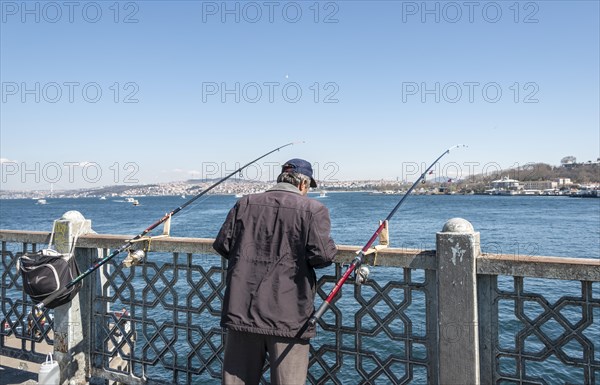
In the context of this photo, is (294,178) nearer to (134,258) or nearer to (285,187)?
(285,187)

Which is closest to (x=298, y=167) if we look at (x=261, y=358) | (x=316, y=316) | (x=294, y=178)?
(x=294, y=178)

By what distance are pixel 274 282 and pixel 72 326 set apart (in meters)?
2.88

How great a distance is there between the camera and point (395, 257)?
331 cm

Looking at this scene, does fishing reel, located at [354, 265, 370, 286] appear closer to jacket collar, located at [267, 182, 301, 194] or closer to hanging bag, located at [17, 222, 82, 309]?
jacket collar, located at [267, 182, 301, 194]

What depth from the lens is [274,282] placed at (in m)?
2.74

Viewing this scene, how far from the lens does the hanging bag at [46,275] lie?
3.98m

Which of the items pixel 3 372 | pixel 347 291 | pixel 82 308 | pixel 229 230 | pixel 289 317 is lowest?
pixel 347 291

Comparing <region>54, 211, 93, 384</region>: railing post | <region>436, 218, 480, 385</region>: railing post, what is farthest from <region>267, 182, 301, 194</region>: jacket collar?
<region>54, 211, 93, 384</region>: railing post

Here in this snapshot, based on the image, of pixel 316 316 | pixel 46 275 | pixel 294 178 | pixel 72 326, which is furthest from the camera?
pixel 72 326

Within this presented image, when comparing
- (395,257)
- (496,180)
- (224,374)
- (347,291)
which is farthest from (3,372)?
(496,180)

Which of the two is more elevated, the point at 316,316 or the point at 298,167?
the point at 298,167

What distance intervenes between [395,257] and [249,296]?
3.78 feet

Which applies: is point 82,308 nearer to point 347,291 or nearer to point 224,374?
point 224,374

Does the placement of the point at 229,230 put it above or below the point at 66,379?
above
